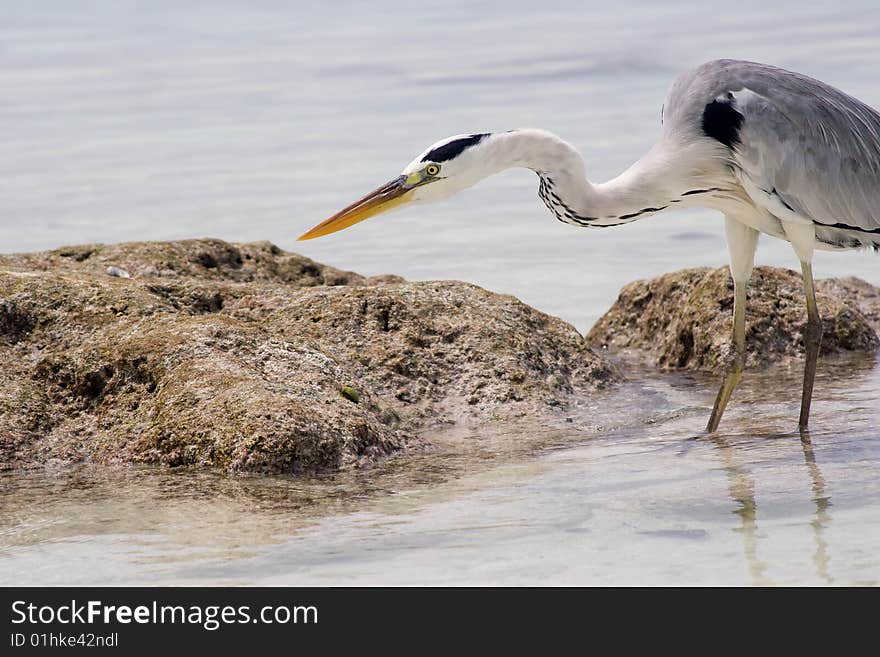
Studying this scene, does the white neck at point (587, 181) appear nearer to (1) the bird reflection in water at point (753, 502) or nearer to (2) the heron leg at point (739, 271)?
(2) the heron leg at point (739, 271)

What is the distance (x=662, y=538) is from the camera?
474 cm

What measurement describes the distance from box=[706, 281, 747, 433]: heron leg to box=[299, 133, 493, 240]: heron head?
170 cm

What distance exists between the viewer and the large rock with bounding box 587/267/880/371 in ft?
27.1

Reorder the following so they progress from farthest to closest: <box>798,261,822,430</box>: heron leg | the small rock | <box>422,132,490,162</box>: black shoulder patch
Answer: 1. the small rock
2. <box>798,261,822,430</box>: heron leg
3. <box>422,132,490,162</box>: black shoulder patch

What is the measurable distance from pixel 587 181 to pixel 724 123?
2.65ft

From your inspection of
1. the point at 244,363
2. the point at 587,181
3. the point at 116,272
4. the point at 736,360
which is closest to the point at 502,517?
the point at 244,363

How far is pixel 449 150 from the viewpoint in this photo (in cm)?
639

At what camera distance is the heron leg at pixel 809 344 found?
675 cm

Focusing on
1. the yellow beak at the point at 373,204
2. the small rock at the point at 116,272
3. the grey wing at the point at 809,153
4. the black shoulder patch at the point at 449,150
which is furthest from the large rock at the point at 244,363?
the grey wing at the point at 809,153

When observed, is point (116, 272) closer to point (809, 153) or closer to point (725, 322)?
point (725, 322)

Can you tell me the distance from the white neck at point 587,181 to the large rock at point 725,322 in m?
1.39

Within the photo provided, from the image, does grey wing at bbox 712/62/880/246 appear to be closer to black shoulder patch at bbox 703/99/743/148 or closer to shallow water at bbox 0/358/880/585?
black shoulder patch at bbox 703/99/743/148

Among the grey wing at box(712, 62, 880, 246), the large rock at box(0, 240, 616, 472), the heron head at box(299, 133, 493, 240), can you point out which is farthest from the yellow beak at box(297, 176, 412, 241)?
the grey wing at box(712, 62, 880, 246)
